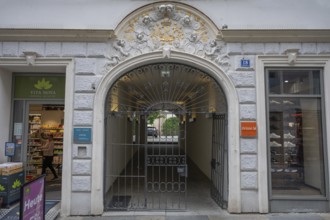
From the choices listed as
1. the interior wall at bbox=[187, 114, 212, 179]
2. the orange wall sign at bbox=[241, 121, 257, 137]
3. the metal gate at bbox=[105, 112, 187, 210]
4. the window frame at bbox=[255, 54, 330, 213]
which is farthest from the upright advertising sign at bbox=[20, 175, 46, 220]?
the interior wall at bbox=[187, 114, 212, 179]

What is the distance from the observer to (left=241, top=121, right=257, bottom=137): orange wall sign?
20.3 ft

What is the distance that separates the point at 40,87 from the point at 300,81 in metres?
6.76

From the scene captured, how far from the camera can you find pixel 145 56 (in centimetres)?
637

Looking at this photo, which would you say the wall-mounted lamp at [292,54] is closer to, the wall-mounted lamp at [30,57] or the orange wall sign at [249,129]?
the orange wall sign at [249,129]

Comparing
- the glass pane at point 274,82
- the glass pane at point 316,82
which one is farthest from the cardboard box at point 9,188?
the glass pane at point 316,82

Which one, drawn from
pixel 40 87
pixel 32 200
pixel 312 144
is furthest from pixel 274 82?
pixel 40 87

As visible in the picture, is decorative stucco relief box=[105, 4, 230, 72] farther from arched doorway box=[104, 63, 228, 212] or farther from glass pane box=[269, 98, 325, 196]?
glass pane box=[269, 98, 325, 196]

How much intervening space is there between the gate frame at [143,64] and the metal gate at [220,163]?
1.13 ft

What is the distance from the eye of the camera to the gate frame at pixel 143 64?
6.11m

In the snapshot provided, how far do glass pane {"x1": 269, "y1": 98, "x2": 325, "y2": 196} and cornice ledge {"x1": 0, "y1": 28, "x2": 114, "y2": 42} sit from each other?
444cm

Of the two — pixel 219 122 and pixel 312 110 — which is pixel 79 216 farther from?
pixel 312 110

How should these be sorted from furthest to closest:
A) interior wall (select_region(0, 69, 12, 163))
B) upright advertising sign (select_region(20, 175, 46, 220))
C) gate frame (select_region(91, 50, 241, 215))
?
interior wall (select_region(0, 69, 12, 163)), gate frame (select_region(91, 50, 241, 215)), upright advertising sign (select_region(20, 175, 46, 220))

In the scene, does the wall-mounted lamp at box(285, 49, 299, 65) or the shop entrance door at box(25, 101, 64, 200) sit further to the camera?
the shop entrance door at box(25, 101, 64, 200)

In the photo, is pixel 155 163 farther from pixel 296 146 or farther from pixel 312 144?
pixel 312 144
